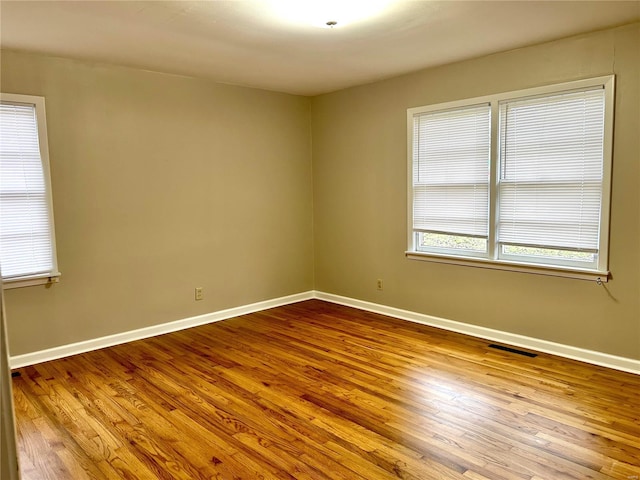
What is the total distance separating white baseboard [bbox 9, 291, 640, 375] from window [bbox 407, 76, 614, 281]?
2.00ft

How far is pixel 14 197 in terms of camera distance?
3.60 meters

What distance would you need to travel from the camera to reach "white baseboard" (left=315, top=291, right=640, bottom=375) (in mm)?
3426

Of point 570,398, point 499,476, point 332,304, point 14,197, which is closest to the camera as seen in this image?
point 499,476

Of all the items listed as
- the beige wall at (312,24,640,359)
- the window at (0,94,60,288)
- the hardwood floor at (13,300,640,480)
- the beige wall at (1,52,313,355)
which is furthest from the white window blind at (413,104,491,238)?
the window at (0,94,60,288)

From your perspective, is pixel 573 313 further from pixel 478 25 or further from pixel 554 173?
pixel 478 25

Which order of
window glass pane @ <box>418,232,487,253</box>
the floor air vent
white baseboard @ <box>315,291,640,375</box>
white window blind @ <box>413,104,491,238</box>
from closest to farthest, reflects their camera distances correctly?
white baseboard @ <box>315,291,640,375</box>
the floor air vent
white window blind @ <box>413,104,491,238</box>
window glass pane @ <box>418,232,487,253</box>

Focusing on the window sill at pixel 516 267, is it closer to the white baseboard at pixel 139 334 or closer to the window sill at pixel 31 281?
the white baseboard at pixel 139 334

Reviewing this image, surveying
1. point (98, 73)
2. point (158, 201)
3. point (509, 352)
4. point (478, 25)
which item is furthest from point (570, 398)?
point (98, 73)

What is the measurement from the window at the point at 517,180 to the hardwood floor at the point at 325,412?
0.85m

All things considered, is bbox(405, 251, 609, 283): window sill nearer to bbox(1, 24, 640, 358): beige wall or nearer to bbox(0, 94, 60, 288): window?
bbox(1, 24, 640, 358): beige wall

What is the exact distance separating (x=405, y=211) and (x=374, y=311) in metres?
1.19

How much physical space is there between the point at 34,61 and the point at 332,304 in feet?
12.4

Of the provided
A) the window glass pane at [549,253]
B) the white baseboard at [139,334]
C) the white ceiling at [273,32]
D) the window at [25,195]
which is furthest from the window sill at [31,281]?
the window glass pane at [549,253]

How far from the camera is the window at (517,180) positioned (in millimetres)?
3445
